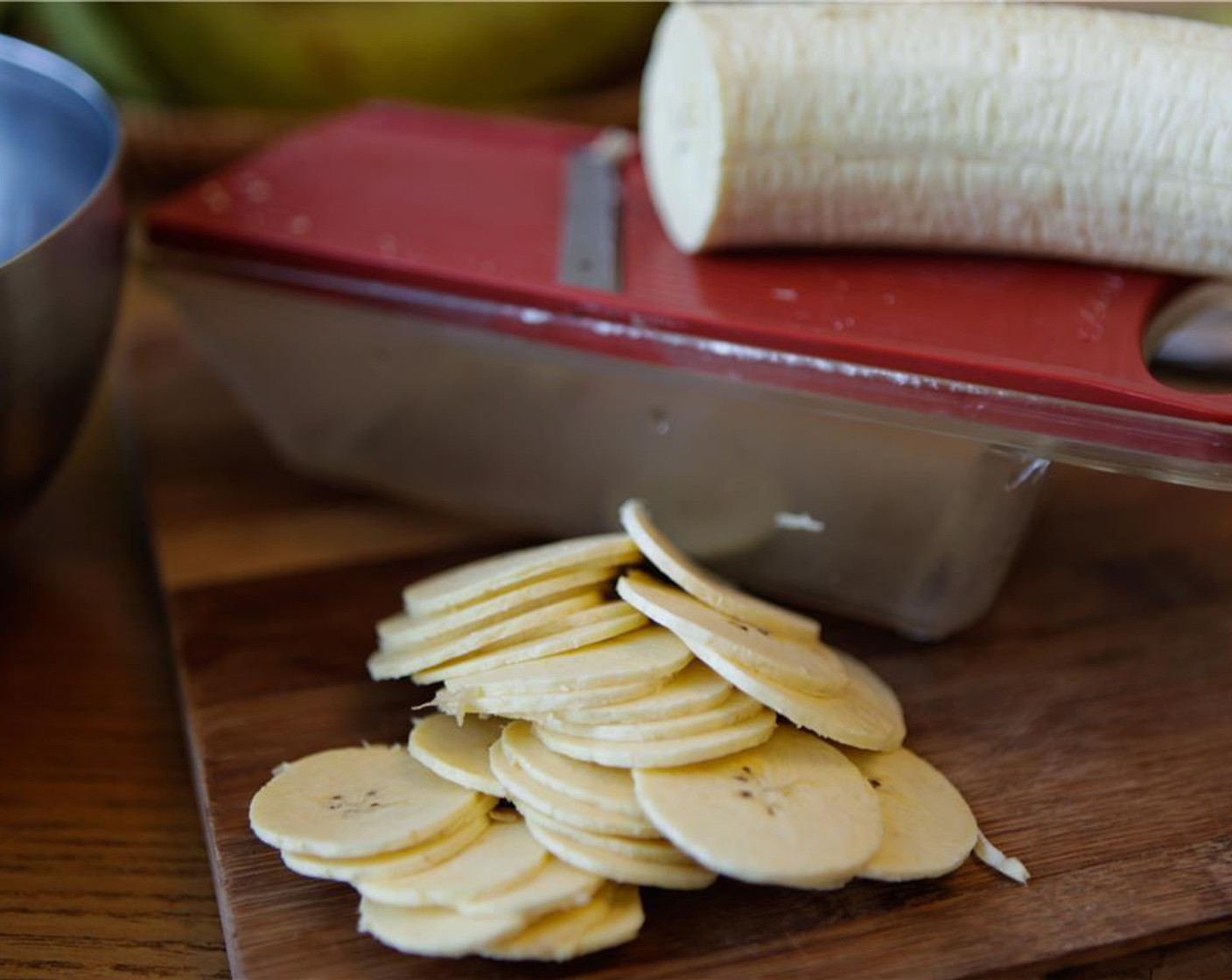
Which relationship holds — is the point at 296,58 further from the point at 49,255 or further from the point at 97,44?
the point at 49,255

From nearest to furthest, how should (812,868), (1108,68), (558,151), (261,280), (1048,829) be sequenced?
(812,868) < (1048,829) < (1108,68) < (261,280) < (558,151)

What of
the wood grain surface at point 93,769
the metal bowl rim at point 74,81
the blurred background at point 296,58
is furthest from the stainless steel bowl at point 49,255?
the blurred background at point 296,58

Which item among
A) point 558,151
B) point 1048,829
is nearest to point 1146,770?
point 1048,829

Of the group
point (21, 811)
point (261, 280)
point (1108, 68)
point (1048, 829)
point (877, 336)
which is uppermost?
point (1108, 68)

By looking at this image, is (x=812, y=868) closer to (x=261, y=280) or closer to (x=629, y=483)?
(x=629, y=483)

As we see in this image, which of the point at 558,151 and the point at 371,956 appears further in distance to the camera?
the point at 558,151

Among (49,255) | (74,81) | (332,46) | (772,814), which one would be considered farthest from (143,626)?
(332,46)
